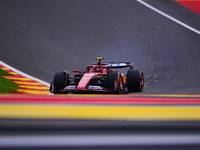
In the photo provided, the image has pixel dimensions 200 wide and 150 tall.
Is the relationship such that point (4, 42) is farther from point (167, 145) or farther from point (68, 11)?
point (167, 145)

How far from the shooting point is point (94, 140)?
6.15 ft

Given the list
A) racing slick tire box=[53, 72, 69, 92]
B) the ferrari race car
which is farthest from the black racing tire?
racing slick tire box=[53, 72, 69, 92]

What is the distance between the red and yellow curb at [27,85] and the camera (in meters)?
10.5

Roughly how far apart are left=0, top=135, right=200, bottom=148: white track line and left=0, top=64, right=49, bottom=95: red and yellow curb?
832cm

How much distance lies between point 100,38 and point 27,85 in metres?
8.37

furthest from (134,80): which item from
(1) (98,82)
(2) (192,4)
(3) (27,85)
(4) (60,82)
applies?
(2) (192,4)

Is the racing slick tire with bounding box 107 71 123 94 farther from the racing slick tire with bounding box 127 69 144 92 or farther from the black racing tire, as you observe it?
the racing slick tire with bounding box 127 69 144 92

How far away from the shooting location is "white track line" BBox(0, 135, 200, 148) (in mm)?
1799

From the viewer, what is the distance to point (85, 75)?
8.99 m

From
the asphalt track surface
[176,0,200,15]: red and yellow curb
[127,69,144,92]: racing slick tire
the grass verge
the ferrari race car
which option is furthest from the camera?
[176,0,200,15]: red and yellow curb

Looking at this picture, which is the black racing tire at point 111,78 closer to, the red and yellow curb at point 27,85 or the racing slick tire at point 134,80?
the racing slick tire at point 134,80

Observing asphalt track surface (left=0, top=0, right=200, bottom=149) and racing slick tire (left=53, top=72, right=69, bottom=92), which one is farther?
asphalt track surface (left=0, top=0, right=200, bottom=149)

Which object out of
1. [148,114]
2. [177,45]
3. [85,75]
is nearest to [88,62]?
[177,45]

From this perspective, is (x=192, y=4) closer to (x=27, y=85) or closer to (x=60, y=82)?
(x=27, y=85)
